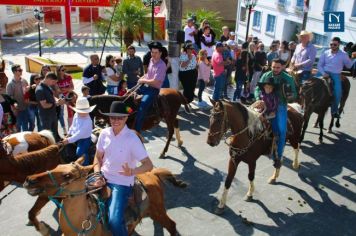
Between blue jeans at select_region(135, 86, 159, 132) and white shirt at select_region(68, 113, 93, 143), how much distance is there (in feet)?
7.32

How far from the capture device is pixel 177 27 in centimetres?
1227

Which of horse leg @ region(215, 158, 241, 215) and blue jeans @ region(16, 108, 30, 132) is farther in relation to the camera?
blue jeans @ region(16, 108, 30, 132)

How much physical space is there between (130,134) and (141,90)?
15.4ft

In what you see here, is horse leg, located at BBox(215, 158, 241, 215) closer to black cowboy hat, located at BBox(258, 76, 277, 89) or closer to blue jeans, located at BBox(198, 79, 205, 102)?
black cowboy hat, located at BBox(258, 76, 277, 89)

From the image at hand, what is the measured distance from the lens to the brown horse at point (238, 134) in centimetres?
656

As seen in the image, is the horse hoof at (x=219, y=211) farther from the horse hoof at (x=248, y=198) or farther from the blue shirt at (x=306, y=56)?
the blue shirt at (x=306, y=56)

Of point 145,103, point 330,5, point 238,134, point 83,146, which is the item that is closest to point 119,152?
point 83,146

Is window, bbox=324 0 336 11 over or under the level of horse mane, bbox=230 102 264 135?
over

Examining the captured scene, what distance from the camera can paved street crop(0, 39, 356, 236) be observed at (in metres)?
6.48

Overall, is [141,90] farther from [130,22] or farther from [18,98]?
[130,22]

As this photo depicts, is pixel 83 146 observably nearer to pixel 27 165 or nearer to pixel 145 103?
pixel 27 165

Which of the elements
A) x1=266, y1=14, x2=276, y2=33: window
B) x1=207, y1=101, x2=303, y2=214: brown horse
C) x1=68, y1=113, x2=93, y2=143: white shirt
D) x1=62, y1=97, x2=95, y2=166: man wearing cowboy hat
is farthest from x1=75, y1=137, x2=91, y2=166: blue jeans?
x1=266, y1=14, x2=276, y2=33: window

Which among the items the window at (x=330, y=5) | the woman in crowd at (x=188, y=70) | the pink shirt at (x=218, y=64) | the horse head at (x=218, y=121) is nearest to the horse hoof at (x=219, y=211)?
the horse head at (x=218, y=121)

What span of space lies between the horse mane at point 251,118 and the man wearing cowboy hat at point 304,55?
4482mm
